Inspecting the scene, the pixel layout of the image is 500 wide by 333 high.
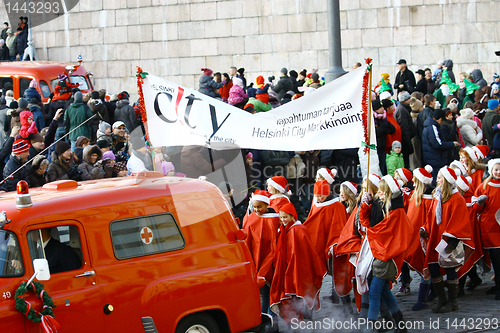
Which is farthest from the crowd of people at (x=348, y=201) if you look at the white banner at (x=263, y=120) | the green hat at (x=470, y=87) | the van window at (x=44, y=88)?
the van window at (x=44, y=88)

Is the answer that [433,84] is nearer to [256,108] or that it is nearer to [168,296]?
[256,108]

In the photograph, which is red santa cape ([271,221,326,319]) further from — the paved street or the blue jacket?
the blue jacket

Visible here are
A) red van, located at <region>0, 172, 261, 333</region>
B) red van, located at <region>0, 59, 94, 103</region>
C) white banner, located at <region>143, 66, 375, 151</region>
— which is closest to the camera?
red van, located at <region>0, 172, 261, 333</region>

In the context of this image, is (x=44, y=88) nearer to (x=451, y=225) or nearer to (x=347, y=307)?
(x=347, y=307)

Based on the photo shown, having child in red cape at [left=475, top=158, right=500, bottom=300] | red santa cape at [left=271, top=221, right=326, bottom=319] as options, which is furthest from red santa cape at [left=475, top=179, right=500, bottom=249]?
red santa cape at [left=271, top=221, right=326, bottom=319]

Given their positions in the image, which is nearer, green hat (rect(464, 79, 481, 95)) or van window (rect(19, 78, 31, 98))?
green hat (rect(464, 79, 481, 95))

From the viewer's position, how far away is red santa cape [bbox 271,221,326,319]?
23.9ft

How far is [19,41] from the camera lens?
22250 millimetres

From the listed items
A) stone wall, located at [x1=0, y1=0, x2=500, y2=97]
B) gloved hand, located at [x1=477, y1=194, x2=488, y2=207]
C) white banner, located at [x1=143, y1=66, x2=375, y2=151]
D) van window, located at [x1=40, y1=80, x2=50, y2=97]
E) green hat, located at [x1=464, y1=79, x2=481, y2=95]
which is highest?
stone wall, located at [x1=0, y1=0, x2=500, y2=97]

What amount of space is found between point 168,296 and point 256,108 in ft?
22.5

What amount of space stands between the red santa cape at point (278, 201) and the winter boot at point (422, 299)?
1.97 m

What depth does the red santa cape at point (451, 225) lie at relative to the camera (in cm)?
786

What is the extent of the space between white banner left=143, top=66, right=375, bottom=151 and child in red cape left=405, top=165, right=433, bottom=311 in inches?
42.8

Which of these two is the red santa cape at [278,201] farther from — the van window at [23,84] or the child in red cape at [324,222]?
the van window at [23,84]
